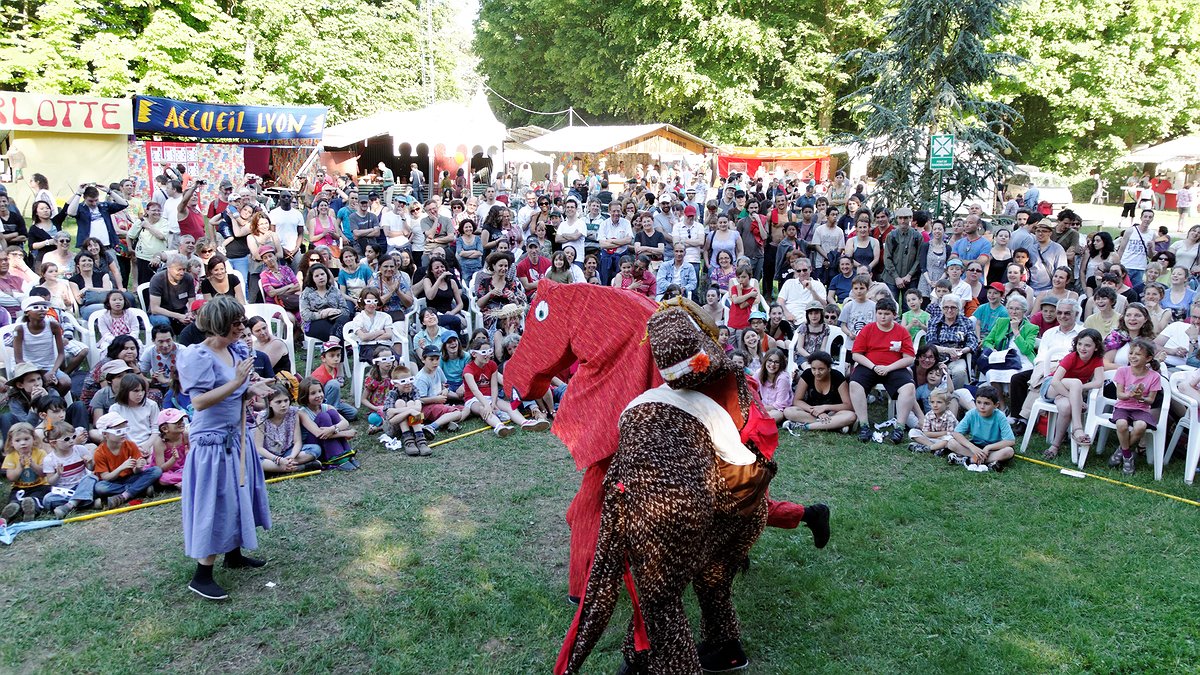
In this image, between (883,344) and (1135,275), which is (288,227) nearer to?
(883,344)

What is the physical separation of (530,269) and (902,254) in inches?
173

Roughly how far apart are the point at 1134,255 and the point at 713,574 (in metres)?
9.19

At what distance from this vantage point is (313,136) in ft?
70.3

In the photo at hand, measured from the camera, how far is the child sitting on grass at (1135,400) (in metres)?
6.32

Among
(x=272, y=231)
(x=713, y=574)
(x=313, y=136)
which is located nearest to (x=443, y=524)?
(x=713, y=574)

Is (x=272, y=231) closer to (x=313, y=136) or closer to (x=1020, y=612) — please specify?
(x=1020, y=612)

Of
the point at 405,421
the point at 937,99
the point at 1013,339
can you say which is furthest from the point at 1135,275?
the point at 405,421

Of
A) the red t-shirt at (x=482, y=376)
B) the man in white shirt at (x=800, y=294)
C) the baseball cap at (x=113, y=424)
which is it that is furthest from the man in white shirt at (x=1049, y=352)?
the baseball cap at (x=113, y=424)

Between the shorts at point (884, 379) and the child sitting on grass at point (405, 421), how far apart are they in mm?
3665

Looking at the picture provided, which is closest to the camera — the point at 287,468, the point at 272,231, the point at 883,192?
the point at 287,468

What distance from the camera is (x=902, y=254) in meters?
10.2

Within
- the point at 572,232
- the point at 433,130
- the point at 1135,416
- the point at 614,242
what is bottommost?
the point at 1135,416

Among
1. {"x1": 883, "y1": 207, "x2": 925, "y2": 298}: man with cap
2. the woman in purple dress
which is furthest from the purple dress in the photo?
{"x1": 883, "y1": 207, "x2": 925, "y2": 298}: man with cap

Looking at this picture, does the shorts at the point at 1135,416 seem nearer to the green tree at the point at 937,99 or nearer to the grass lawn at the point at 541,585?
the grass lawn at the point at 541,585
